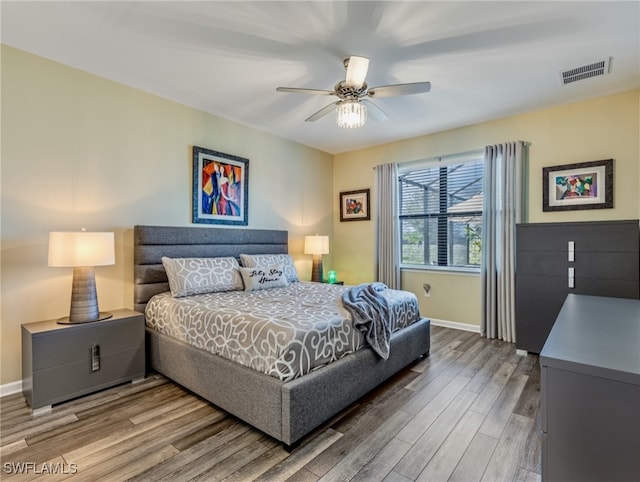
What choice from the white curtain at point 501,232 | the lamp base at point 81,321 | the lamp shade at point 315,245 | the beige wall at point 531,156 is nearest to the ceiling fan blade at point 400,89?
the white curtain at point 501,232

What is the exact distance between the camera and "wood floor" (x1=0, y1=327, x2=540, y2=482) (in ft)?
5.49

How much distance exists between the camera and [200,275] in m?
3.11

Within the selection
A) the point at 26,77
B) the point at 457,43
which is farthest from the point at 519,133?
the point at 26,77

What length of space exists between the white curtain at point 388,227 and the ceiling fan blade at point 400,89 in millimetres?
2428

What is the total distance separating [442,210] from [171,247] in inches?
141

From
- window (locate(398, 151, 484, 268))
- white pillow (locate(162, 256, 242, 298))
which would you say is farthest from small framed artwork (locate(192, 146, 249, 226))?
window (locate(398, 151, 484, 268))

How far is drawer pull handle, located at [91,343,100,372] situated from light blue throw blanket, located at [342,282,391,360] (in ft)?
6.57

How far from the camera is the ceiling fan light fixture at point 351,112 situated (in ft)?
8.22

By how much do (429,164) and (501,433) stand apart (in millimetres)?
3483

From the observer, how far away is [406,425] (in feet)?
6.89

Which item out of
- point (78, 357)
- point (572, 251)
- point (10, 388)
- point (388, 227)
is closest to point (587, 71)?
point (572, 251)

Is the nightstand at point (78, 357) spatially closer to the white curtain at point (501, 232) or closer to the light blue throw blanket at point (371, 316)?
the light blue throw blanket at point (371, 316)

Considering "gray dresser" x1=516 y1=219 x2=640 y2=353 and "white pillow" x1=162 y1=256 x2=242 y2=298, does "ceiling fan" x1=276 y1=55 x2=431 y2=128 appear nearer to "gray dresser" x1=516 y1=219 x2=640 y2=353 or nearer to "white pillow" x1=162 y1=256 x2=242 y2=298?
"white pillow" x1=162 y1=256 x2=242 y2=298

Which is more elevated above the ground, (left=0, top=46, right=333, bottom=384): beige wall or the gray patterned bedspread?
(left=0, top=46, right=333, bottom=384): beige wall
